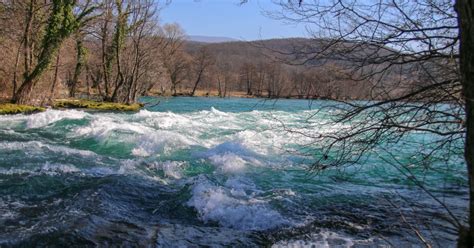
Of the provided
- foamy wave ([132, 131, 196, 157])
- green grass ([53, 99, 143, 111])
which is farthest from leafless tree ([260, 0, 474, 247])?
green grass ([53, 99, 143, 111])

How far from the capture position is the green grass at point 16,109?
63.1ft

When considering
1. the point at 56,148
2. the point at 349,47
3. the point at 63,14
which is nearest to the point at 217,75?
the point at 63,14

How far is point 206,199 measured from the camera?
23.2 ft

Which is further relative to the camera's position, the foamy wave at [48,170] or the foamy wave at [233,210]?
the foamy wave at [48,170]

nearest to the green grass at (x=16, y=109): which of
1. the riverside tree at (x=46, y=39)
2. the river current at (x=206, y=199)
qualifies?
the riverside tree at (x=46, y=39)

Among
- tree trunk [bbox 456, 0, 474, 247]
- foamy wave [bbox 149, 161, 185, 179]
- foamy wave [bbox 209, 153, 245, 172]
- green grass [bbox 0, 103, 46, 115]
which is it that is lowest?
foamy wave [bbox 149, 161, 185, 179]

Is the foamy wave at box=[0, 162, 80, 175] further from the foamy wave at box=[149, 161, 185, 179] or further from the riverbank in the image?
the riverbank

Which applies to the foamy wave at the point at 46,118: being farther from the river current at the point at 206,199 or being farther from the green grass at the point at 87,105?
the green grass at the point at 87,105

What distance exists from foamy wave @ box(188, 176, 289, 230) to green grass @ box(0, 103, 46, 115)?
15187mm

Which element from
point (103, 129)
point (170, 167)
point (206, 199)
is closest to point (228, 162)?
point (170, 167)

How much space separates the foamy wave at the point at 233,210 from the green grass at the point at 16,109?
1519 cm

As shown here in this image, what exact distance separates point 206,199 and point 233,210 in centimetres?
64

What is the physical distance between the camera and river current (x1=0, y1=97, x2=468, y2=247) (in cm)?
552

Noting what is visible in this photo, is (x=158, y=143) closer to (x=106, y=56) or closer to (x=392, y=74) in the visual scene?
(x=392, y=74)
